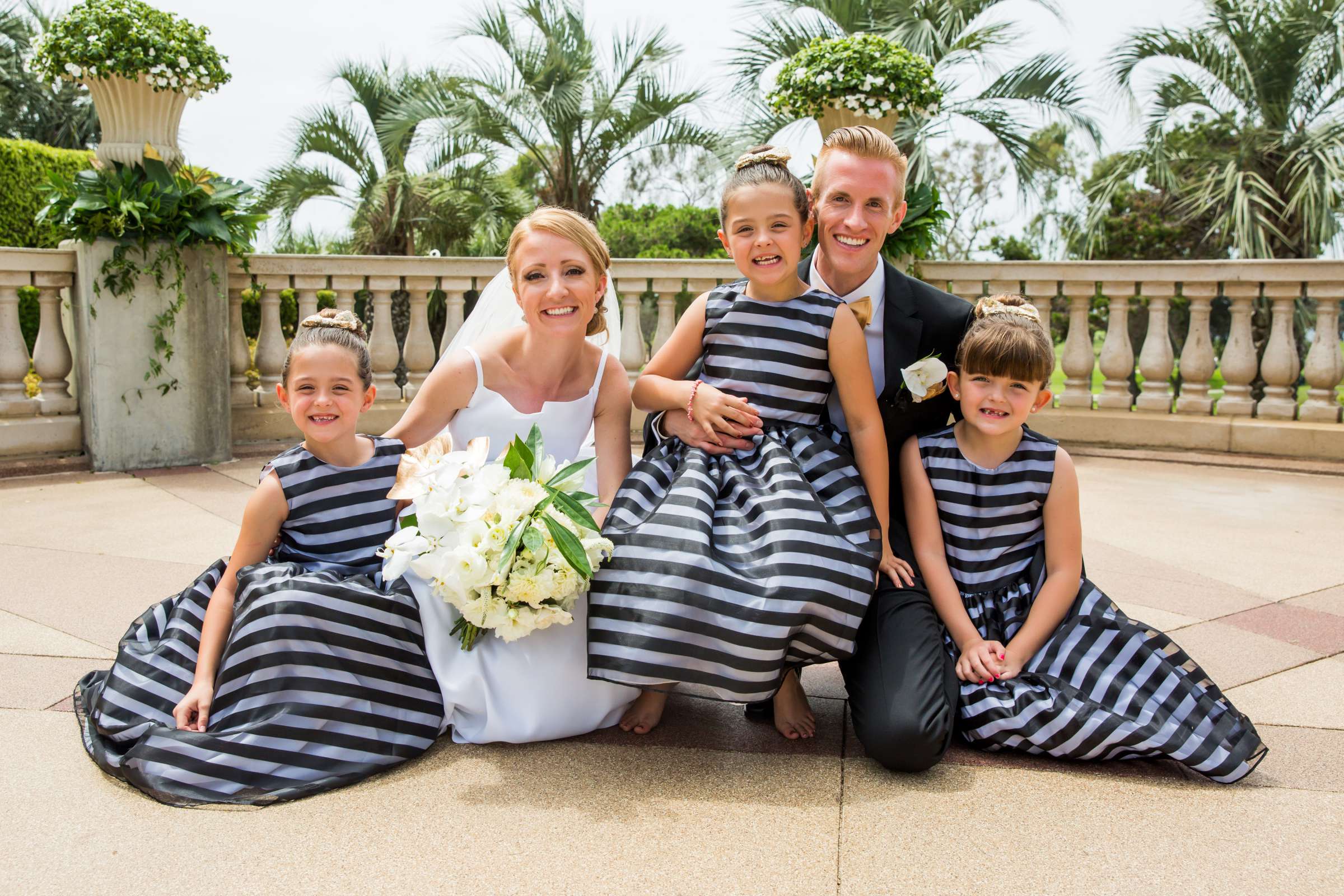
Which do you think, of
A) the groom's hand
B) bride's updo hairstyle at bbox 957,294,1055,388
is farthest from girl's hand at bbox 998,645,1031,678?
the groom's hand

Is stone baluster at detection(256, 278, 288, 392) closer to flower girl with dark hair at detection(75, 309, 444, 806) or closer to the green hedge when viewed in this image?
flower girl with dark hair at detection(75, 309, 444, 806)

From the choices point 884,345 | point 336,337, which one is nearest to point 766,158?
point 884,345

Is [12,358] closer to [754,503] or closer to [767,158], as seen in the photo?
[767,158]

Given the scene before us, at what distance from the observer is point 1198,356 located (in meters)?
7.40

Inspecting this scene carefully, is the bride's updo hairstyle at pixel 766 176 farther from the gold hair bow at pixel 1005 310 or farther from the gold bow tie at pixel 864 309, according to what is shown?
the gold hair bow at pixel 1005 310

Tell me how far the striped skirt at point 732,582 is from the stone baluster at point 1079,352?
17.9 feet

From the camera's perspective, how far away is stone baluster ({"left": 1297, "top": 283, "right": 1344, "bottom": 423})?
23.1 feet

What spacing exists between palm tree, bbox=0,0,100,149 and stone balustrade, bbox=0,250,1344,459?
23999mm

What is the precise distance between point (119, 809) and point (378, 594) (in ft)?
2.48

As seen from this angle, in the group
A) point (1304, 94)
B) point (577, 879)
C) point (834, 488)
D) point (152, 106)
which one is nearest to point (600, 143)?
point (152, 106)

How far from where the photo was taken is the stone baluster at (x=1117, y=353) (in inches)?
295

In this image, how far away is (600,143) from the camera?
14703 mm

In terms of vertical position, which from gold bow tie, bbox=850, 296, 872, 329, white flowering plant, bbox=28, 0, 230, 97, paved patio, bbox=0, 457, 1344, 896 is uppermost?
white flowering plant, bbox=28, 0, 230, 97

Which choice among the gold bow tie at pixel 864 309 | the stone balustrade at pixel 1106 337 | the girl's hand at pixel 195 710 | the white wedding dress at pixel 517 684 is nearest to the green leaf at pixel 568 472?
the white wedding dress at pixel 517 684
